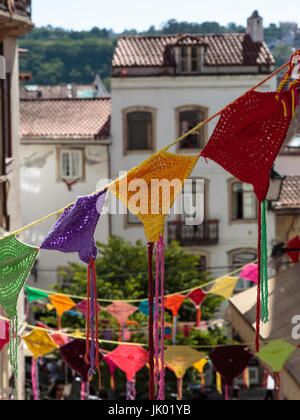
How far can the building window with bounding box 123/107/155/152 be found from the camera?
1097 inches

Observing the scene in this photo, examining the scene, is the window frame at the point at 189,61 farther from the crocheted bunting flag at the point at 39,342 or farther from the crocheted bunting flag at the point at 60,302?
the crocheted bunting flag at the point at 39,342

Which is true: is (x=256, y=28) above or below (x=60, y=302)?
above

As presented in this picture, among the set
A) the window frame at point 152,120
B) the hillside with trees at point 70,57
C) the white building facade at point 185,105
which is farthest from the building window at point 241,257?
the hillside with trees at point 70,57

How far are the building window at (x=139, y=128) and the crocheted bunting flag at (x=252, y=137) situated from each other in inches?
868

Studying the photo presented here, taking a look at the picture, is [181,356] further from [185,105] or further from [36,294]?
[185,105]

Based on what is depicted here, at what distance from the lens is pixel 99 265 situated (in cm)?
2223

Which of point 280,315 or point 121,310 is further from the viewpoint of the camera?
point 121,310

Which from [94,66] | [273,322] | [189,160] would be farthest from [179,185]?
[94,66]

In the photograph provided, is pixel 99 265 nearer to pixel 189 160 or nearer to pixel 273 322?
pixel 273 322

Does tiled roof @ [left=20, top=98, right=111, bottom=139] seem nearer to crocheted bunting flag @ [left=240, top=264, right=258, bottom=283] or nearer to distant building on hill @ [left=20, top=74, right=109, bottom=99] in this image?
crocheted bunting flag @ [left=240, top=264, right=258, bottom=283]

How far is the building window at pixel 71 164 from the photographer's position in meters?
28.2

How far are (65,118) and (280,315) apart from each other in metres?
19.5

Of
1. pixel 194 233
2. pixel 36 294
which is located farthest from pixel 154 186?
pixel 194 233

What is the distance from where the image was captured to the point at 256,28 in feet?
95.0
